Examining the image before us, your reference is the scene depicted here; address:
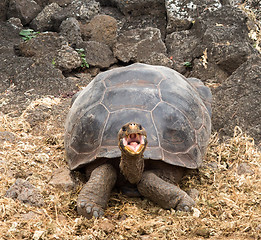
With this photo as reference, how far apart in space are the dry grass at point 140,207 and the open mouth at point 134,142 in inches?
19.0

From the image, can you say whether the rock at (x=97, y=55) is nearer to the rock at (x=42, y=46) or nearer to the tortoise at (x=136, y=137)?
the rock at (x=42, y=46)

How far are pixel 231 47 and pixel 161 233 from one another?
3.89m

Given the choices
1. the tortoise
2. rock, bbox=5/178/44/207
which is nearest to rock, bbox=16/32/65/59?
the tortoise

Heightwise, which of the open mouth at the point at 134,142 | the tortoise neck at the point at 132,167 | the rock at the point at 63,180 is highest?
the open mouth at the point at 134,142

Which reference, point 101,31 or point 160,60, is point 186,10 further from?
point 101,31

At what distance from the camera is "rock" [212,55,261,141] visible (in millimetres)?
4109

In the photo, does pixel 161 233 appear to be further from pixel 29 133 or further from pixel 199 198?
pixel 29 133

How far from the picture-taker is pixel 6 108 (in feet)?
16.5

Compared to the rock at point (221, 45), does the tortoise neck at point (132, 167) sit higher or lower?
higher

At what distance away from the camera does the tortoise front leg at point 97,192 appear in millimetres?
2656

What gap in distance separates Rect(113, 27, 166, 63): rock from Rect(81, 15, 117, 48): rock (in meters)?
0.37

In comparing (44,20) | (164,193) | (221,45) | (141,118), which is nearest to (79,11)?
(44,20)

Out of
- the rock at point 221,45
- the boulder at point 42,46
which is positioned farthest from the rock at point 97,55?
the rock at point 221,45

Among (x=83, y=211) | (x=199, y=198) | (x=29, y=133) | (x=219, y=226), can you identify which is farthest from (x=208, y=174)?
(x=29, y=133)
